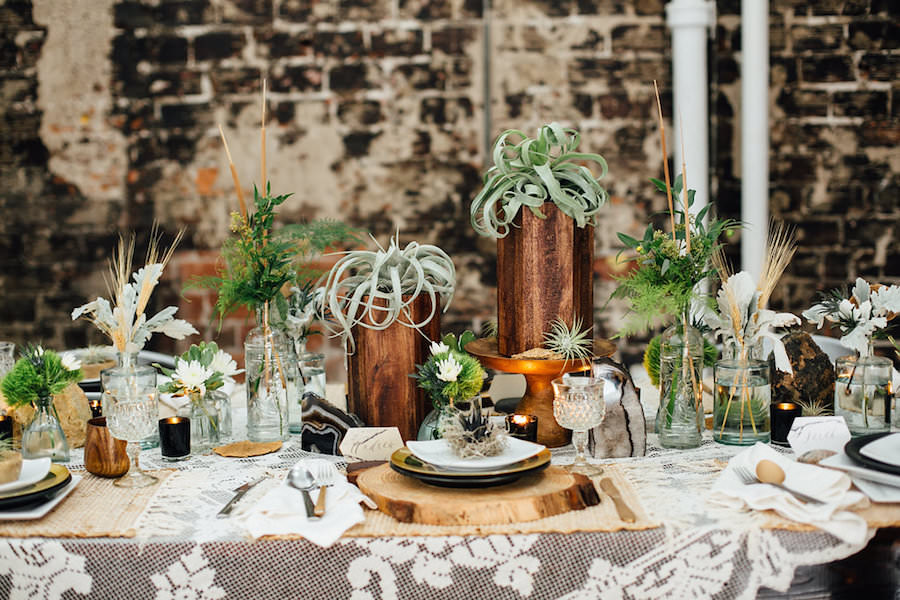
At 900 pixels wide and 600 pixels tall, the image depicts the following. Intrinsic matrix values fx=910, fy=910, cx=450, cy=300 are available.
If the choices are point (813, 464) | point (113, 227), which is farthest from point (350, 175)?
point (813, 464)

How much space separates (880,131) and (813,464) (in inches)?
77.1

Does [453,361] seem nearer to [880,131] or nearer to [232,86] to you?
[232,86]

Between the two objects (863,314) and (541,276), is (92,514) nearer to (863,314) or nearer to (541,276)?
(541,276)

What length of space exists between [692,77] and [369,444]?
1.84 metres

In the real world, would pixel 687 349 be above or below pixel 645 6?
below

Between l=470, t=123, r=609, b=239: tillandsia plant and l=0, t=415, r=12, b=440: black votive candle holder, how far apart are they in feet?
3.13

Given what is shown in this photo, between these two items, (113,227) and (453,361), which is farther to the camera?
(113,227)

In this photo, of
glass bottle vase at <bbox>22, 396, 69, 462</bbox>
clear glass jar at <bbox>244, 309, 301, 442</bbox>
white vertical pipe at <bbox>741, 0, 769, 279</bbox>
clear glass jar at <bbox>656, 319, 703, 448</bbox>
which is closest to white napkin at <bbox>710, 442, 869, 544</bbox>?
clear glass jar at <bbox>656, 319, 703, 448</bbox>

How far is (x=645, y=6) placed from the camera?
9.89 ft

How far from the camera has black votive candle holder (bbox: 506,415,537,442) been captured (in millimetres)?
Result: 1623

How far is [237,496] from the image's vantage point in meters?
1.39

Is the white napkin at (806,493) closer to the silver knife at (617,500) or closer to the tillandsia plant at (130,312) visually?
the silver knife at (617,500)

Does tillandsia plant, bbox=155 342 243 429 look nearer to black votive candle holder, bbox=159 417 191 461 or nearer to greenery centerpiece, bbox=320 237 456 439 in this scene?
black votive candle holder, bbox=159 417 191 461

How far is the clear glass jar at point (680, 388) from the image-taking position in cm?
166
